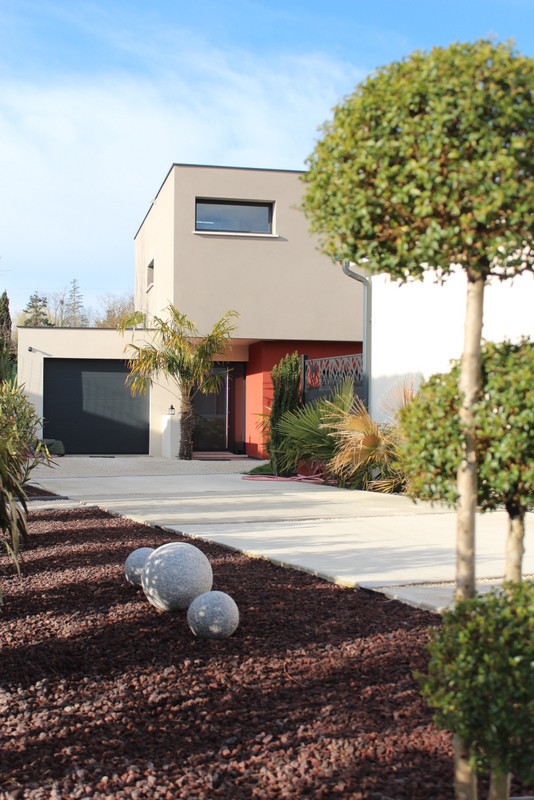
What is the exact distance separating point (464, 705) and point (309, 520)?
19.6ft

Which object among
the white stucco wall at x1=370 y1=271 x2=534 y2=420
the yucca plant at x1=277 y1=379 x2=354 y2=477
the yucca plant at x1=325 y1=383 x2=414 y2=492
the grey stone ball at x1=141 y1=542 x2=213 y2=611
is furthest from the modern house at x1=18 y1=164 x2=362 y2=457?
the grey stone ball at x1=141 y1=542 x2=213 y2=611

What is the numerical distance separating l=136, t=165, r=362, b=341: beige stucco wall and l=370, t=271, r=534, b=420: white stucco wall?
266 inches

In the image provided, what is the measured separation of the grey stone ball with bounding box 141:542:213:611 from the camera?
3.97 meters

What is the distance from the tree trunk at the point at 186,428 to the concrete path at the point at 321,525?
4252 millimetres

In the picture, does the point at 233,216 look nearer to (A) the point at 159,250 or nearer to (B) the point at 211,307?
(B) the point at 211,307

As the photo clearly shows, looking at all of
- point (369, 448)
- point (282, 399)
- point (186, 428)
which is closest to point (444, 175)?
point (369, 448)

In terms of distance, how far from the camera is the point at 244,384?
21.2 metres

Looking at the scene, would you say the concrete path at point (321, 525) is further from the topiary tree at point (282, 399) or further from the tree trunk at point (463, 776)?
the tree trunk at point (463, 776)

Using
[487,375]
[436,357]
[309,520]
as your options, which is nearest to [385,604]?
[487,375]

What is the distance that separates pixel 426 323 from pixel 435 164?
904cm

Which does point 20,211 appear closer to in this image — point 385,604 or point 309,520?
point 309,520

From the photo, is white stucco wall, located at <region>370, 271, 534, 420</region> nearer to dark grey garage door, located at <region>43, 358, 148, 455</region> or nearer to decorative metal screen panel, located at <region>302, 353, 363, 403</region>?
decorative metal screen panel, located at <region>302, 353, 363, 403</region>

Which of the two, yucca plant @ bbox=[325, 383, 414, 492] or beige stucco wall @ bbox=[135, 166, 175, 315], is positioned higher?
beige stucco wall @ bbox=[135, 166, 175, 315]

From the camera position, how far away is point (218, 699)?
2.92m
